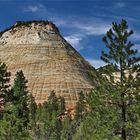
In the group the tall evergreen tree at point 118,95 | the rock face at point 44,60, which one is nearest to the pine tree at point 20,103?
the tall evergreen tree at point 118,95

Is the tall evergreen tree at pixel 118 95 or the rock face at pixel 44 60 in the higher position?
the rock face at pixel 44 60

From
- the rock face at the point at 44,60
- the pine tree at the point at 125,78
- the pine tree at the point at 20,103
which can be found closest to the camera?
the pine tree at the point at 125,78

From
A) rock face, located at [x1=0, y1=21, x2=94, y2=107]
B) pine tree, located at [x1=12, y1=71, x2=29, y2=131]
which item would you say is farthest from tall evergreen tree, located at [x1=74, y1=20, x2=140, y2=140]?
rock face, located at [x1=0, y1=21, x2=94, y2=107]

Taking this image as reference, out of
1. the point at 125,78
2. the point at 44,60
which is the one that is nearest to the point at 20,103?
the point at 125,78

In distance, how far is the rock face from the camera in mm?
154125

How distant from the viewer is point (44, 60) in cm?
17338

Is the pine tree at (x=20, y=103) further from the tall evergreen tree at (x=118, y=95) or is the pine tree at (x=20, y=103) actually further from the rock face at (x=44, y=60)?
the rock face at (x=44, y=60)

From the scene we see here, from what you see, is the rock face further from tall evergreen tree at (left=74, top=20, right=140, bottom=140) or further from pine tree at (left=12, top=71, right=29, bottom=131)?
tall evergreen tree at (left=74, top=20, right=140, bottom=140)

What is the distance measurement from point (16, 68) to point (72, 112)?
44895 mm

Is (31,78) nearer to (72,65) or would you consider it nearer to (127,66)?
(72,65)

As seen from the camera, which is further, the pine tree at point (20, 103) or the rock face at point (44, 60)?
the rock face at point (44, 60)

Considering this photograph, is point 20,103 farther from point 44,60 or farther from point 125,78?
point 44,60

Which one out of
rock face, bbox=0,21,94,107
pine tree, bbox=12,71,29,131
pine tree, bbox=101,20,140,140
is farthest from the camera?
rock face, bbox=0,21,94,107

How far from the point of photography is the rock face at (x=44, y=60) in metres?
154
